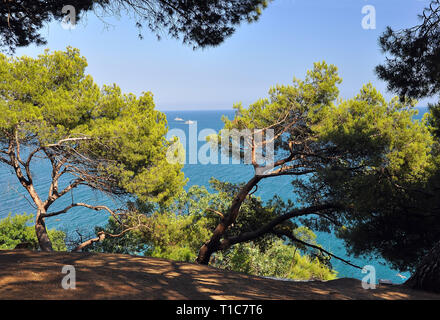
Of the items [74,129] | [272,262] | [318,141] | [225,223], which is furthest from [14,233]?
[318,141]

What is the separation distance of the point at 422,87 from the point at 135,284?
19.4 ft

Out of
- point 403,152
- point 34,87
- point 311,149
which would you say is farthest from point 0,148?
point 403,152

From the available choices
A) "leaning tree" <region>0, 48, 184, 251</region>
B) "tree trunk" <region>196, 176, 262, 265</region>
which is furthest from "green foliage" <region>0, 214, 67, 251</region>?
"tree trunk" <region>196, 176, 262, 265</region>

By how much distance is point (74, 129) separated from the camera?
714 centimetres

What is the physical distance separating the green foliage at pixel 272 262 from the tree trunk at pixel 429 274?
7.86 meters

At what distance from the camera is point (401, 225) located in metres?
5.53

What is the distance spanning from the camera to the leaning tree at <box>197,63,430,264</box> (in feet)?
18.8

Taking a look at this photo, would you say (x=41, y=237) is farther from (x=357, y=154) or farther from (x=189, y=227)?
(x=357, y=154)

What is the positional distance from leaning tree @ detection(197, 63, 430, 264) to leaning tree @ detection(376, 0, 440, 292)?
2.36 ft

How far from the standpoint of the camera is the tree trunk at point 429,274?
12.5 feet

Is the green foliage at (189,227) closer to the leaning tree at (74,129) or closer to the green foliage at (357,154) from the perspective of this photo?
the leaning tree at (74,129)

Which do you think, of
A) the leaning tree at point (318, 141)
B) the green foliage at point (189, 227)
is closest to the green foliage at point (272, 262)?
the green foliage at point (189, 227)
